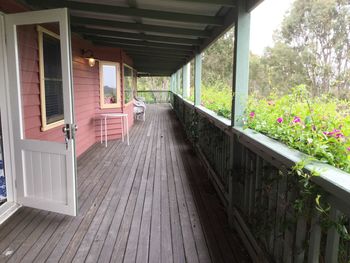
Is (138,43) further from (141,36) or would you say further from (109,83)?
(109,83)

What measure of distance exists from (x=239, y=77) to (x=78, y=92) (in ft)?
11.7

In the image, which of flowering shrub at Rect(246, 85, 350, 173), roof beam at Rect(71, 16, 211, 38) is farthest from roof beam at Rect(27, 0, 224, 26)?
flowering shrub at Rect(246, 85, 350, 173)

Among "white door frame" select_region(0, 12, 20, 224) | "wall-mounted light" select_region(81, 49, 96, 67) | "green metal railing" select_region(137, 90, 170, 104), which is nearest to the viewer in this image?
"white door frame" select_region(0, 12, 20, 224)

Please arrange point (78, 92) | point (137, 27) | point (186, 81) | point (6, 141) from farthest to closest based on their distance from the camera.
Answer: point (186, 81)
point (78, 92)
point (137, 27)
point (6, 141)

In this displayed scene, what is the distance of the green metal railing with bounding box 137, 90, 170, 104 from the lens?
21736 mm

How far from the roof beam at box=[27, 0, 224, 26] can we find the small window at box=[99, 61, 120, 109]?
2.95m

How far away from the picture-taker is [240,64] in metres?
2.65

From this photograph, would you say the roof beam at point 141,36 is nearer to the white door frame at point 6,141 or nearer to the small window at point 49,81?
the small window at point 49,81

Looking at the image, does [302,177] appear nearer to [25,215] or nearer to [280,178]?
[280,178]

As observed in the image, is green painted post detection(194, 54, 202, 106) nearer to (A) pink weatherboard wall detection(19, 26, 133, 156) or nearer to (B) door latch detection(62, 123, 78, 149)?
(A) pink weatherboard wall detection(19, 26, 133, 156)

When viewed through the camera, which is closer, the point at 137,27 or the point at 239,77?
the point at 239,77

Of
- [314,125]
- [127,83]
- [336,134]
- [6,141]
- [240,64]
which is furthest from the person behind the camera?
[127,83]

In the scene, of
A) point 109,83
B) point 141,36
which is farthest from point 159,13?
point 109,83

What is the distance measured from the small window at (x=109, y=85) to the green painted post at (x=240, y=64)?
4.42 m
